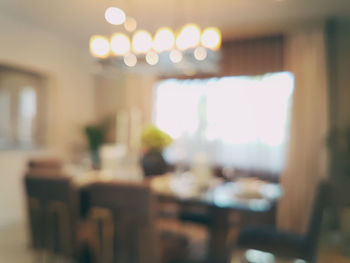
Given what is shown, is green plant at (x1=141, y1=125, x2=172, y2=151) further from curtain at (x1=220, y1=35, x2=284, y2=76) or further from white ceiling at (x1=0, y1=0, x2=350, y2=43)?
curtain at (x1=220, y1=35, x2=284, y2=76)

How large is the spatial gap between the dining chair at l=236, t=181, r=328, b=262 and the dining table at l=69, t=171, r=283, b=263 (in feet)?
0.44

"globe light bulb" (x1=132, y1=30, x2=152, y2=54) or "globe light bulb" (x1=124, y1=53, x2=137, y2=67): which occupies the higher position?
"globe light bulb" (x1=132, y1=30, x2=152, y2=54)

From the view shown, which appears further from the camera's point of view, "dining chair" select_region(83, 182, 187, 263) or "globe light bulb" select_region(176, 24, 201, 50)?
"globe light bulb" select_region(176, 24, 201, 50)

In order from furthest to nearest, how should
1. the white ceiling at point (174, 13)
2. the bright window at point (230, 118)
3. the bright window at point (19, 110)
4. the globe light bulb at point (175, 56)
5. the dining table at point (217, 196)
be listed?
the bright window at point (230, 118) → the globe light bulb at point (175, 56) → the dining table at point (217, 196) → the white ceiling at point (174, 13) → the bright window at point (19, 110)

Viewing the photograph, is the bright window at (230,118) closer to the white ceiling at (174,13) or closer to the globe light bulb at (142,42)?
the white ceiling at (174,13)

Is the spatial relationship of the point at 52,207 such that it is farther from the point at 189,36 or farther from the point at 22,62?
the point at 189,36

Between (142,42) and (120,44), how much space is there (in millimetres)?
153

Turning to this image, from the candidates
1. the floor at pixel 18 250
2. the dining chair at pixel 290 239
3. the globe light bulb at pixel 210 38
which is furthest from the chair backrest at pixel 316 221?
the globe light bulb at pixel 210 38

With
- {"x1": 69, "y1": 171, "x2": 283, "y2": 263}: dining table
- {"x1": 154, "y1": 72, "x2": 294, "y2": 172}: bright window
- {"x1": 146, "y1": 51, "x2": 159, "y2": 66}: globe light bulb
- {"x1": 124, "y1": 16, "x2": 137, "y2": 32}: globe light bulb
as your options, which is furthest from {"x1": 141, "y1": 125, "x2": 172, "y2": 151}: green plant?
{"x1": 154, "y1": 72, "x2": 294, "y2": 172}: bright window

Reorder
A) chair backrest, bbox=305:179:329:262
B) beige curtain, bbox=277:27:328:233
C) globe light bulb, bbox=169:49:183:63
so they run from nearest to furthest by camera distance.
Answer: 1. chair backrest, bbox=305:179:329:262
2. globe light bulb, bbox=169:49:183:63
3. beige curtain, bbox=277:27:328:233

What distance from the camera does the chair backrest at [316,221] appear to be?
45.4 inches

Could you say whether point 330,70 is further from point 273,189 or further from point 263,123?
point 273,189

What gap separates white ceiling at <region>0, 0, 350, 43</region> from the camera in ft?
2.30

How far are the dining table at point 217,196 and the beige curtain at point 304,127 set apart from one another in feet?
3.37
